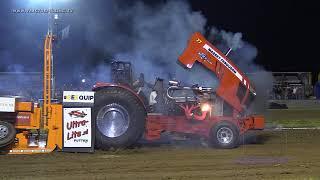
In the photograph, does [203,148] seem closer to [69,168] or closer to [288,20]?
[69,168]

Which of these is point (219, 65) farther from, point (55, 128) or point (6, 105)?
point (6, 105)

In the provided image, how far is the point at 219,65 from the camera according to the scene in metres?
13.6

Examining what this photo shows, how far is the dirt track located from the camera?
942 centimetres

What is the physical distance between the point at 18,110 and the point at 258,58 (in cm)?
3407

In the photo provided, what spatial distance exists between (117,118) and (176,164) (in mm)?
2616

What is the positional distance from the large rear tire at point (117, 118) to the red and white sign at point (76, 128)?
1.02ft

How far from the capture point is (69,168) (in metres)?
10.2

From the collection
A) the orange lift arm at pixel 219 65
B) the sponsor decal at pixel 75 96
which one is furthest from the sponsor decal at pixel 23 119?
the orange lift arm at pixel 219 65

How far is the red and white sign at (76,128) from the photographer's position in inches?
481

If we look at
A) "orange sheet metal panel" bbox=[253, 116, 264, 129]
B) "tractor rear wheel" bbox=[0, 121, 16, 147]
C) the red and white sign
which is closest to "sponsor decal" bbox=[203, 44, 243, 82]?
"orange sheet metal panel" bbox=[253, 116, 264, 129]

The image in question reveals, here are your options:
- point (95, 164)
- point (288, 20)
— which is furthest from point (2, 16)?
point (288, 20)

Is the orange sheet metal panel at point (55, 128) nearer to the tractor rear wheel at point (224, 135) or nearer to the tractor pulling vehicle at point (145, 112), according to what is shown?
the tractor pulling vehicle at point (145, 112)

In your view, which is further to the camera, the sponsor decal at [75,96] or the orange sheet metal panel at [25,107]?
the sponsor decal at [75,96]

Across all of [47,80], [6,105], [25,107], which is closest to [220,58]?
[47,80]
